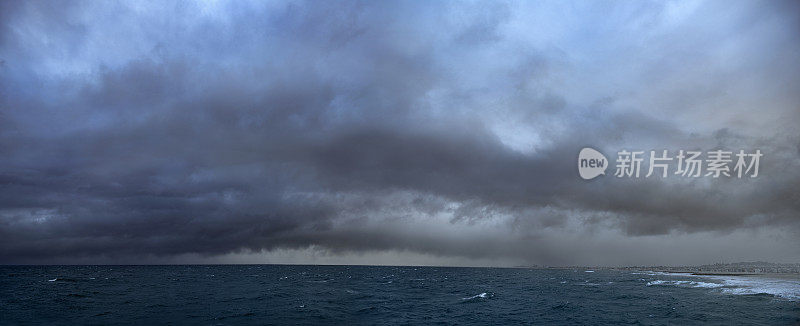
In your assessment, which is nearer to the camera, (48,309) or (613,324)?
(613,324)

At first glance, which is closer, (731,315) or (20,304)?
(731,315)

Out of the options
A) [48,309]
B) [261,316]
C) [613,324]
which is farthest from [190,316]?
[613,324]

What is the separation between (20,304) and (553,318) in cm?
8836

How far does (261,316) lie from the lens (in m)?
57.6

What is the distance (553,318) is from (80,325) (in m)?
60.0

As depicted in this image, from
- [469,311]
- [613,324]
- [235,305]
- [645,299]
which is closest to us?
[613,324]

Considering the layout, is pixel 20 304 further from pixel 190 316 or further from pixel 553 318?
pixel 553 318

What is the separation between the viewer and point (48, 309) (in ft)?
219

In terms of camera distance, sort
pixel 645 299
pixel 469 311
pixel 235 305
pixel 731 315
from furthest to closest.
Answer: pixel 645 299 < pixel 235 305 < pixel 469 311 < pixel 731 315

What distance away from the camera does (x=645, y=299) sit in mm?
80062

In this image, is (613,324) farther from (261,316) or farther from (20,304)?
(20,304)

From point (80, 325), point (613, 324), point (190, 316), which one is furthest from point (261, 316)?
point (613, 324)

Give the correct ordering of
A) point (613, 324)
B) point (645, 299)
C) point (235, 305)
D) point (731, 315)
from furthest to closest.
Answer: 1. point (645, 299)
2. point (235, 305)
3. point (731, 315)
4. point (613, 324)

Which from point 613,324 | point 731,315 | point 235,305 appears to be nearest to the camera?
point 613,324
